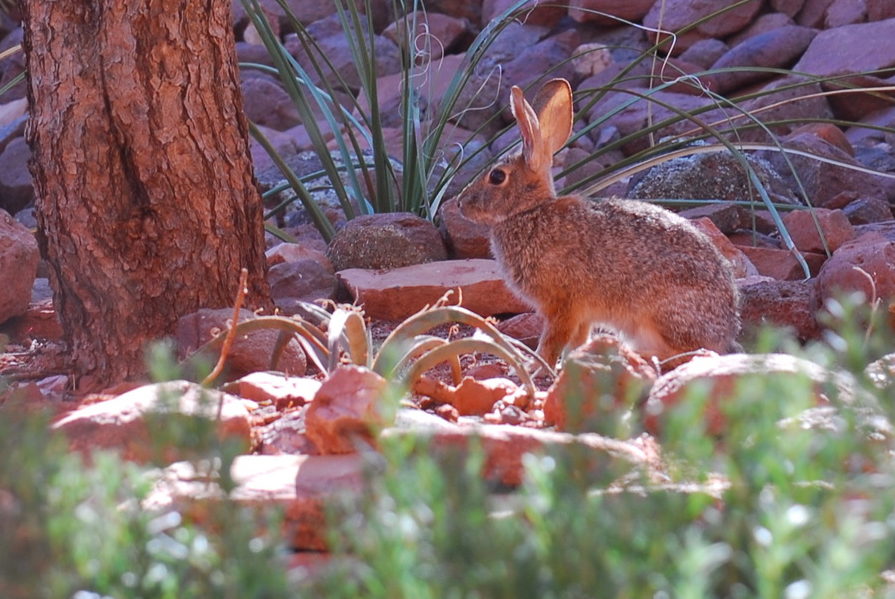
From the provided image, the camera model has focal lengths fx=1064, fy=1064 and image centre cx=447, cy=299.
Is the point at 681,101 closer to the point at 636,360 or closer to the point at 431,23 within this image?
the point at 431,23

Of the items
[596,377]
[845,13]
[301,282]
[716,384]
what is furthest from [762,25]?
[596,377]

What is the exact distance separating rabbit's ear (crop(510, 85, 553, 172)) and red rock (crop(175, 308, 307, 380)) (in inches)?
66.0

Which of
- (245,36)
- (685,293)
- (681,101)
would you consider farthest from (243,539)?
(245,36)

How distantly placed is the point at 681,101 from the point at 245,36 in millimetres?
5830

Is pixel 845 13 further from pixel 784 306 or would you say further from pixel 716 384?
pixel 716 384

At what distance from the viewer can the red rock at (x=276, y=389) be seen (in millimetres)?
2709

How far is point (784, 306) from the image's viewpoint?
16.1 feet

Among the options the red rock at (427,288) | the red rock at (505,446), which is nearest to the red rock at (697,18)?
the red rock at (427,288)

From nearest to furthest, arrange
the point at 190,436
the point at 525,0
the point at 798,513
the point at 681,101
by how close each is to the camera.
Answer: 1. the point at 798,513
2. the point at 190,436
3. the point at 525,0
4. the point at 681,101

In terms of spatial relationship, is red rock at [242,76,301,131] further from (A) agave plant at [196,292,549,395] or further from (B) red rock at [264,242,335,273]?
(A) agave plant at [196,292,549,395]

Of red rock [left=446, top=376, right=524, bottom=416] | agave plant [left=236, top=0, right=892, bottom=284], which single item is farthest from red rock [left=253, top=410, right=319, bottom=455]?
agave plant [left=236, top=0, right=892, bottom=284]

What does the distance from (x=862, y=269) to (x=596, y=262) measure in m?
1.22

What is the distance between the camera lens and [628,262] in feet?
14.4

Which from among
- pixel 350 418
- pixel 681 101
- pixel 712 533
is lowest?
pixel 681 101
